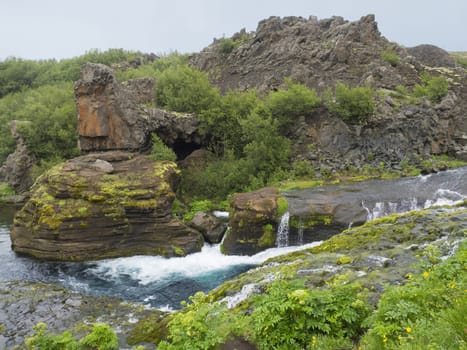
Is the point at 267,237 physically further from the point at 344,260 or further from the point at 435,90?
the point at 435,90

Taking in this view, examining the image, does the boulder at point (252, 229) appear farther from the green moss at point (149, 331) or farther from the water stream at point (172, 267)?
the green moss at point (149, 331)

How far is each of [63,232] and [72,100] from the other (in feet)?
81.1

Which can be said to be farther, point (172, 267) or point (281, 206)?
point (281, 206)

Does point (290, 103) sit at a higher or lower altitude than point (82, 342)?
higher

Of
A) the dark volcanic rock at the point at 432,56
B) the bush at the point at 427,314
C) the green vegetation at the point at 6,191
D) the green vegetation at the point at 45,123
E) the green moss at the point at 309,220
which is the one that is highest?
the dark volcanic rock at the point at 432,56

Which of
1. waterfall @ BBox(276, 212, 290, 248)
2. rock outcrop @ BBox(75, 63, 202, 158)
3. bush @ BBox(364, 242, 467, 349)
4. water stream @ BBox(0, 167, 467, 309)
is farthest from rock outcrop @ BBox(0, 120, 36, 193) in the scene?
bush @ BBox(364, 242, 467, 349)

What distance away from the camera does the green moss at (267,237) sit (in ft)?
64.4

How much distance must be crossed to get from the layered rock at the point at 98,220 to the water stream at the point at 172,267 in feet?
2.18

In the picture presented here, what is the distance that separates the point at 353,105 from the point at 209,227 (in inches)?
663

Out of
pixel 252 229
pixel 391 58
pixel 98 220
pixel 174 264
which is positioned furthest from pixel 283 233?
pixel 391 58

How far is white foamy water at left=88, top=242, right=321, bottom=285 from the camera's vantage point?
1762 centimetres

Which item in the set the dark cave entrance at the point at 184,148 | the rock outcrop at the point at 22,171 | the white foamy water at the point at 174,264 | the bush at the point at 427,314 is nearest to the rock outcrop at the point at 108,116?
the dark cave entrance at the point at 184,148

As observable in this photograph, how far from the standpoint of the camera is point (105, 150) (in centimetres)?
2730

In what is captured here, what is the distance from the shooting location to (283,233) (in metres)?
19.7
